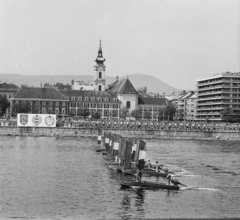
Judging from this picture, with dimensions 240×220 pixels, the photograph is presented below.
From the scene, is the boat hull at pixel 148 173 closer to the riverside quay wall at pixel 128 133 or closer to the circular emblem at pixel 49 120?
the riverside quay wall at pixel 128 133

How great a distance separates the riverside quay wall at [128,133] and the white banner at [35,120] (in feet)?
3.23

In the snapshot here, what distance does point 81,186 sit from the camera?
51438 mm

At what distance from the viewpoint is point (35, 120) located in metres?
143

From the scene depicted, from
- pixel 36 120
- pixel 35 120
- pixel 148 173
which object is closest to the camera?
pixel 148 173

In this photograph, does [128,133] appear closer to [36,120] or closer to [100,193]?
[36,120]

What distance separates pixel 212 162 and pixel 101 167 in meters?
19.5

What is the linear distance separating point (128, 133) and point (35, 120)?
2233 centimetres

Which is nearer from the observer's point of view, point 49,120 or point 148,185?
point 148,185

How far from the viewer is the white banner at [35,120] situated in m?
142

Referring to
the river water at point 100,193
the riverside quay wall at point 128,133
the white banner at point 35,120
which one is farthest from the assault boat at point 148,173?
the white banner at point 35,120

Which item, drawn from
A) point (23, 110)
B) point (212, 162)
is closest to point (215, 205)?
point (212, 162)

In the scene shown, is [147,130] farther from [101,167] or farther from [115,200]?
[115,200]

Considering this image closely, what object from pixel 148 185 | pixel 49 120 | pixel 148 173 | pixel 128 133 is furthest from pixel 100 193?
pixel 49 120

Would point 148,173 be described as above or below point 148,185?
above
